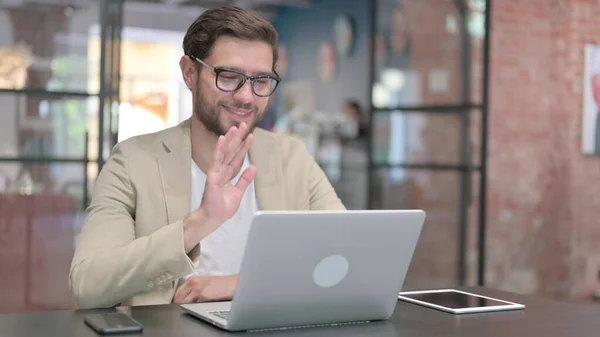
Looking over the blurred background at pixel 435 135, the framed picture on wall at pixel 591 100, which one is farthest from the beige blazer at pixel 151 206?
the framed picture on wall at pixel 591 100

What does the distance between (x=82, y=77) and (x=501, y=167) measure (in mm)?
2867

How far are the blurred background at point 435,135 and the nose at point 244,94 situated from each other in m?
2.44

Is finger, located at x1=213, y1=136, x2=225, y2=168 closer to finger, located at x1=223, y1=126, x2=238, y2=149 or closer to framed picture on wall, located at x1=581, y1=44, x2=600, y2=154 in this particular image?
finger, located at x1=223, y1=126, x2=238, y2=149

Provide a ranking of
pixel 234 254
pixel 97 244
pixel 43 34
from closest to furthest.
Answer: pixel 97 244
pixel 234 254
pixel 43 34

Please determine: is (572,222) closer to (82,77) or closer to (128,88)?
(82,77)

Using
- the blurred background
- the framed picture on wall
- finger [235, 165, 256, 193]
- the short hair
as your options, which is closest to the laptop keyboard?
finger [235, 165, 256, 193]

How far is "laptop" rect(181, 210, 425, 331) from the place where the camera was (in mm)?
1336

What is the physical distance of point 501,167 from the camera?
535 cm

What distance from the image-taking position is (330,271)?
1.43 m

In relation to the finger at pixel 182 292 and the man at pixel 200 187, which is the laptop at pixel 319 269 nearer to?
the man at pixel 200 187

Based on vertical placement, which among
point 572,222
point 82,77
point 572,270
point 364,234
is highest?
point 82,77

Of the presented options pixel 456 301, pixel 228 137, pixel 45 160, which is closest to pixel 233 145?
pixel 228 137

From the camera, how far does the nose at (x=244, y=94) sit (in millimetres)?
1977

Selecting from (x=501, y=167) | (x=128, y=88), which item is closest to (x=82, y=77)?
(x=501, y=167)
